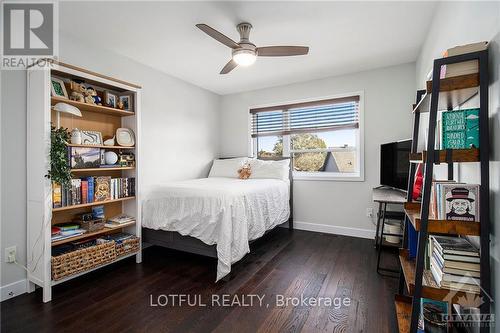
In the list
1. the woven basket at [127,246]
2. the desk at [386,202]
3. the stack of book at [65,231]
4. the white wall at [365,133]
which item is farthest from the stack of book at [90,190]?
the desk at [386,202]

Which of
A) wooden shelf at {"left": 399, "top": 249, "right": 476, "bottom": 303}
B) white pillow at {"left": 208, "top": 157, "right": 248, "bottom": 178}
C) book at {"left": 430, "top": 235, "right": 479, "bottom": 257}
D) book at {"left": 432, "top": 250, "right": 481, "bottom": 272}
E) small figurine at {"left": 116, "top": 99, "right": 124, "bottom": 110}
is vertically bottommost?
wooden shelf at {"left": 399, "top": 249, "right": 476, "bottom": 303}

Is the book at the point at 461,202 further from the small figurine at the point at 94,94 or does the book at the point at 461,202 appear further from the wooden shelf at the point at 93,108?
the small figurine at the point at 94,94

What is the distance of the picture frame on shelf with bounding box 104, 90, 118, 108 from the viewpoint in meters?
2.57

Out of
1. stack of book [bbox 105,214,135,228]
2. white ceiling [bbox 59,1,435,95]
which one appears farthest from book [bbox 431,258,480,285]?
stack of book [bbox 105,214,135,228]

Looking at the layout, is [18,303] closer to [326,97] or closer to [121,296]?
[121,296]

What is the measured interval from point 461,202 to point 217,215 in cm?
174

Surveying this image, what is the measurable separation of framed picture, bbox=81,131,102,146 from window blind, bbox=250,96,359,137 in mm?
2500

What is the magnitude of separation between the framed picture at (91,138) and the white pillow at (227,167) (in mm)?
1968

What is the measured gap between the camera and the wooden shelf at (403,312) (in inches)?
56.7

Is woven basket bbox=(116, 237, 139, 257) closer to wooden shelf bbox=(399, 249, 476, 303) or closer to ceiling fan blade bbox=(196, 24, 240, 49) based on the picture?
ceiling fan blade bbox=(196, 24, 240, 49)

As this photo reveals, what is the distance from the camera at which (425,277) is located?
129cm

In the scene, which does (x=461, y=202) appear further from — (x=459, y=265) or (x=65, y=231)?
(x=65, y=231)

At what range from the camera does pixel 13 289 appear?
202 cm

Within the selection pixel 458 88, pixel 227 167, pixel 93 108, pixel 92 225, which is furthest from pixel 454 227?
pixel 227 167
